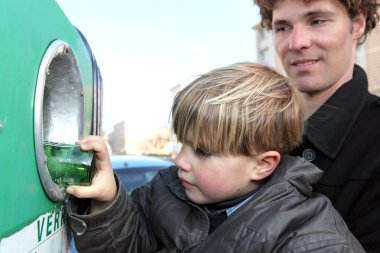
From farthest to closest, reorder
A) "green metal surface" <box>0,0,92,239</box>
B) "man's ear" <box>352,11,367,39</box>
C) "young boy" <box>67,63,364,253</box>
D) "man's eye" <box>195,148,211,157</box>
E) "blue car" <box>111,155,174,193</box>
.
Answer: "blue car" <box>111,155,174,193</box> → "man's ear" <box>352,11,367,39</box> → "man's eye" <box>195,148,211,157</box> → "young boy" <box>67,63,364,253</box> → "green metal surface" <box>0,0,92,239</box>

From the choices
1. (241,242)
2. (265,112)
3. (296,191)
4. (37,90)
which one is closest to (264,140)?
(265,112)

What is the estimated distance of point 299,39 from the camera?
1.70 meters

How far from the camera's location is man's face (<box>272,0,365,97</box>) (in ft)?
5.45

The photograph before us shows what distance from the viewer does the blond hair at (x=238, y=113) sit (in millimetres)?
1256

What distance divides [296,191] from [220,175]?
24 centimetres

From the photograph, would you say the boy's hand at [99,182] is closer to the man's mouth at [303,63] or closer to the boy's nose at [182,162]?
the boy's nose at [182,162]

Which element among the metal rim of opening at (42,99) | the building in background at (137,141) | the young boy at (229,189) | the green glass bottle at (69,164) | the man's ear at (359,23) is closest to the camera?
the metal rim of opening at (42,99)

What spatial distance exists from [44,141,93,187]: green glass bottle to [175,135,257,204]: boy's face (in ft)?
1.00

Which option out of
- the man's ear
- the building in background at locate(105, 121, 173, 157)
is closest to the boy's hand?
the man's ear

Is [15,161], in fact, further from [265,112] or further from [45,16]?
[265,112]

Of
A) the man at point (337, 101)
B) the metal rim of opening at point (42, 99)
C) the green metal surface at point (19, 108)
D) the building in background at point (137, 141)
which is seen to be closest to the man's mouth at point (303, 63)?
the man at point (337, 101)

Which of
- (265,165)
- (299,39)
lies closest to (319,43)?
(299,39)

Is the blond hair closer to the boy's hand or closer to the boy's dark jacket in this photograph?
the boy's dark jacket

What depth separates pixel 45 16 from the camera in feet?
3.35
